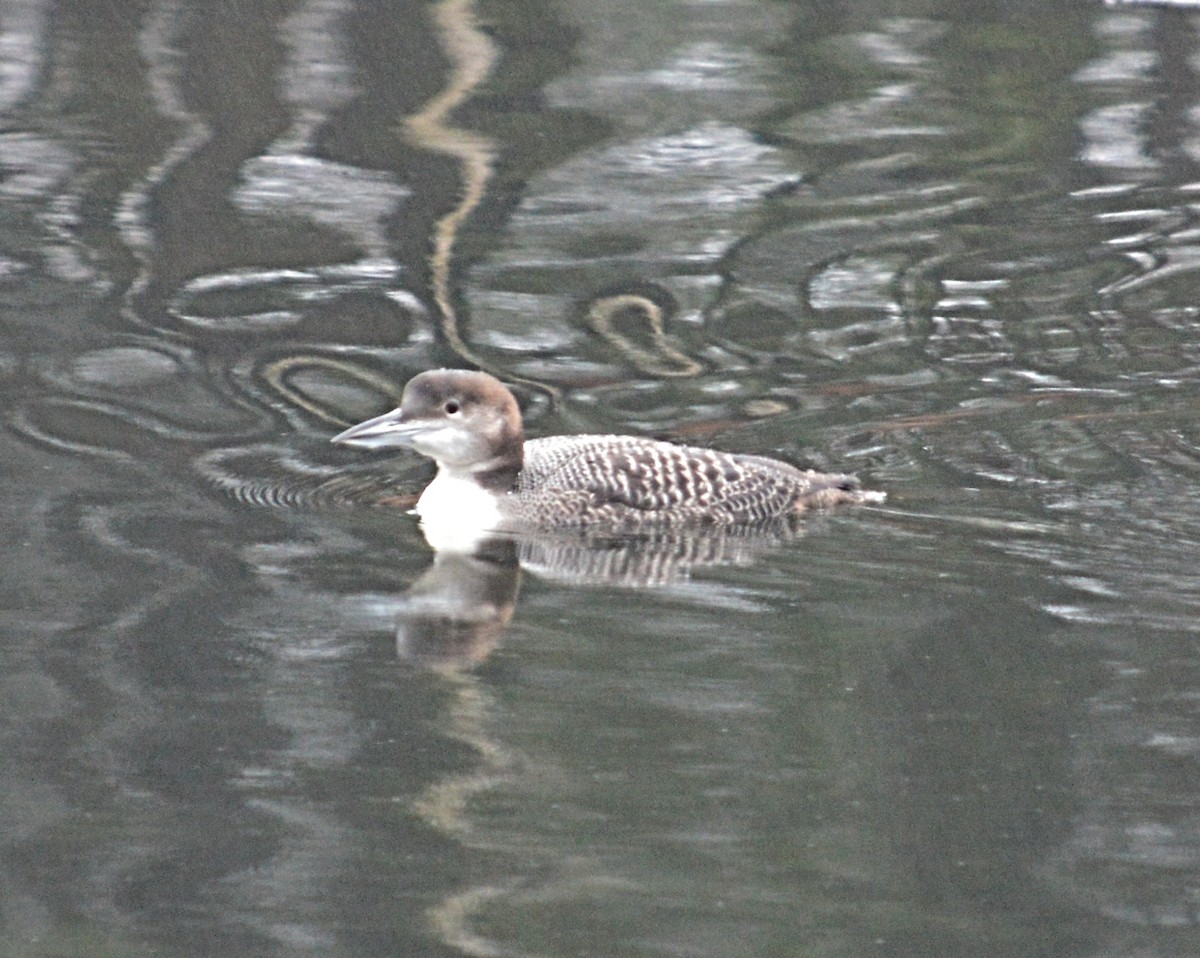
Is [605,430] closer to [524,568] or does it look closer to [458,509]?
[458,509]

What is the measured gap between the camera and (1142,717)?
6863mm

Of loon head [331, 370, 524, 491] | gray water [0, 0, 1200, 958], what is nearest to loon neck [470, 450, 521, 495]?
loon head [331, 370, 524, 491]

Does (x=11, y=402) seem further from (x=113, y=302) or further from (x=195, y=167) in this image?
(x=195, y=167)

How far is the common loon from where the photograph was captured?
9.00 m

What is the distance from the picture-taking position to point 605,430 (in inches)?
402

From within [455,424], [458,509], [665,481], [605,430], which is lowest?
[605,430]

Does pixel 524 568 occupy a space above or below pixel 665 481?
below

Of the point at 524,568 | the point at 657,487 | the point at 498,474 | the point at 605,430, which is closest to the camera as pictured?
the point at 524,568

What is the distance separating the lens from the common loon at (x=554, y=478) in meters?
9.00

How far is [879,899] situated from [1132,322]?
6.35 meters

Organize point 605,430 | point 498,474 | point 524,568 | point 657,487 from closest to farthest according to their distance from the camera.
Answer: point 524,568
point 657,487
point 498,474
point 605,430

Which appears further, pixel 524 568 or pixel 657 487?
pixel 657 487

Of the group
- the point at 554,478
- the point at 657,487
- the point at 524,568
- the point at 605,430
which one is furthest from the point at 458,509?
the point at 605,430

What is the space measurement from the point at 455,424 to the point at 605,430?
4.15 feet
